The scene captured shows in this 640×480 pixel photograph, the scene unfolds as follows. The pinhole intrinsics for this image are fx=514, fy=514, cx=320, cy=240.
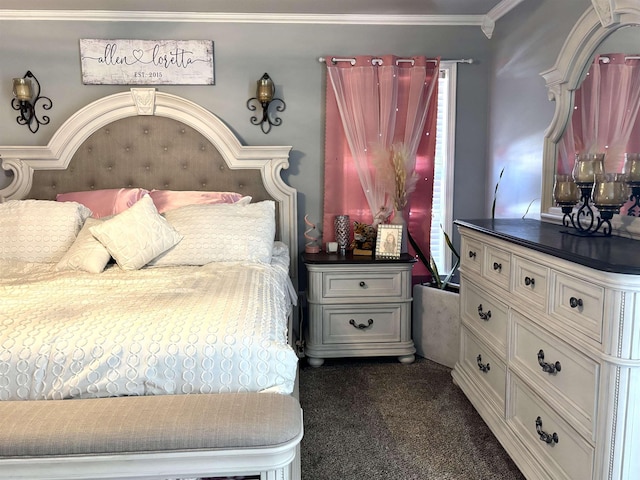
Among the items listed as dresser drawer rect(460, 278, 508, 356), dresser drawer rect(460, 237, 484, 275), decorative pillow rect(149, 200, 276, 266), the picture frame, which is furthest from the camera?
the picture frame

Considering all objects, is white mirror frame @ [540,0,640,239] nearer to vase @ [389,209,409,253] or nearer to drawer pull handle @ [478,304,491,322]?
drawer pull handle @ [478,304,491,322]

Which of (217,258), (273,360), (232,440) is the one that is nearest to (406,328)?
(217,258)

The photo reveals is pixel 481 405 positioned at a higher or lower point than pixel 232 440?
lower

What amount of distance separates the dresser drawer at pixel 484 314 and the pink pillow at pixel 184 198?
57.3 inches

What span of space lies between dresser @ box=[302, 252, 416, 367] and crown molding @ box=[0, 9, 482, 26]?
158 centimetres

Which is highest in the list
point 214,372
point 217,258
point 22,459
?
point 217,258

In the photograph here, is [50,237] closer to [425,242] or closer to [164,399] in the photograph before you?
[164,399]

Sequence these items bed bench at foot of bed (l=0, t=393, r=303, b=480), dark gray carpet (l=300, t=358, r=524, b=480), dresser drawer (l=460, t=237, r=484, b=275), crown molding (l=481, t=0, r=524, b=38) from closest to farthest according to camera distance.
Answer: bed bench at foot of bed (l=0, t=393, r=303, b=480), dark gray carpet (l=300, t=358, r=524, b=480), dresser drawer (l=460, t=237, r=484, b=275), crown molding (l=481, t=0, r=524, b=38)

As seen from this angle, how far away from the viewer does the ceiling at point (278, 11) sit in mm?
3125

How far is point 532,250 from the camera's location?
1897 mm

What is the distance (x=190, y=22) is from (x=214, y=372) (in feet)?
8.54

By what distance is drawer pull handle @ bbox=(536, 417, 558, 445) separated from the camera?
1.76 m

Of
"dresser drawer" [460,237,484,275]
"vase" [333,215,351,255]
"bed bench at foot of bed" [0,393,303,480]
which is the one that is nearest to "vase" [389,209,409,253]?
"vase" [333,215,351,255]

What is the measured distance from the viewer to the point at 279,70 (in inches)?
135
